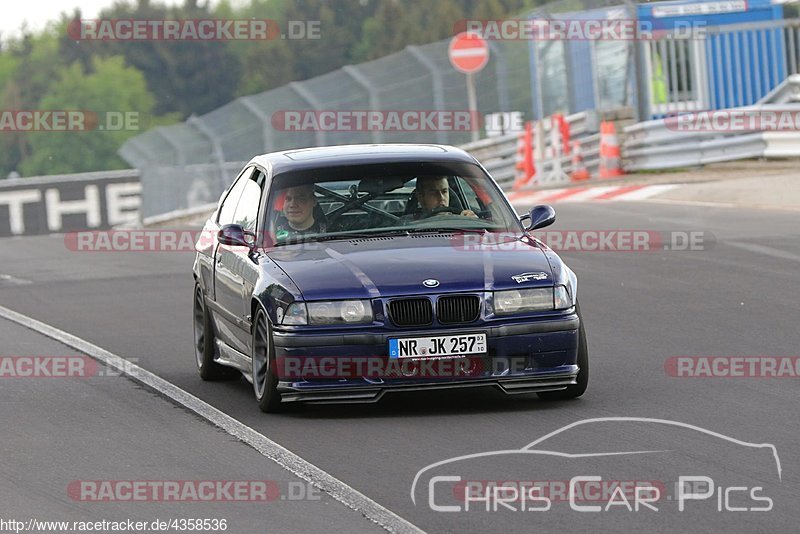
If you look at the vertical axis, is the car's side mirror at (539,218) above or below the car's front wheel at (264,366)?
above

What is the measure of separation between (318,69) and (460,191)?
128 m

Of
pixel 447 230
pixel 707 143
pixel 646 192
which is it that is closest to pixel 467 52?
pixel 707 143

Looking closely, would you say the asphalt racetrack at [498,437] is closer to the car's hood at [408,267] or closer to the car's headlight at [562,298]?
the car's headlight at [562,298]

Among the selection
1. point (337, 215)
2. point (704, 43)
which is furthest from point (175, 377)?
point (704, 43)

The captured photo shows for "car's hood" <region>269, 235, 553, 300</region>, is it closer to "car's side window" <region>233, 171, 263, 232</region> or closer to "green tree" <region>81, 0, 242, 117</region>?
"car's side window" <region>233, 171, 263, 232</region>

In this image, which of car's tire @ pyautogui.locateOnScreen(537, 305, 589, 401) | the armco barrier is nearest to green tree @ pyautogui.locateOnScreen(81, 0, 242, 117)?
the armco barrier

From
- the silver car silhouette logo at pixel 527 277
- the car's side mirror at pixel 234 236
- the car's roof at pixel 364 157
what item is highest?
the car's roof at pixel 364 157

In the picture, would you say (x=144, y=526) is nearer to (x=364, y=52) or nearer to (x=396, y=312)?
(x=396, y=312)

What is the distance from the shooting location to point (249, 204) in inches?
408

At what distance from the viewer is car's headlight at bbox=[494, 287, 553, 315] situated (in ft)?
28.5

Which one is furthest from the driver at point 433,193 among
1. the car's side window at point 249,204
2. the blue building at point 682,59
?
the blue building at point 682,59

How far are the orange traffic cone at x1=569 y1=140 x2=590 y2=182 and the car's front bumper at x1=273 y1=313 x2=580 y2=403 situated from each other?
2287 cm

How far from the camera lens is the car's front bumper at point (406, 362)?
8.60 metres

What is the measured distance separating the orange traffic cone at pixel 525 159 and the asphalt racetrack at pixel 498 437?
18.2 metres
